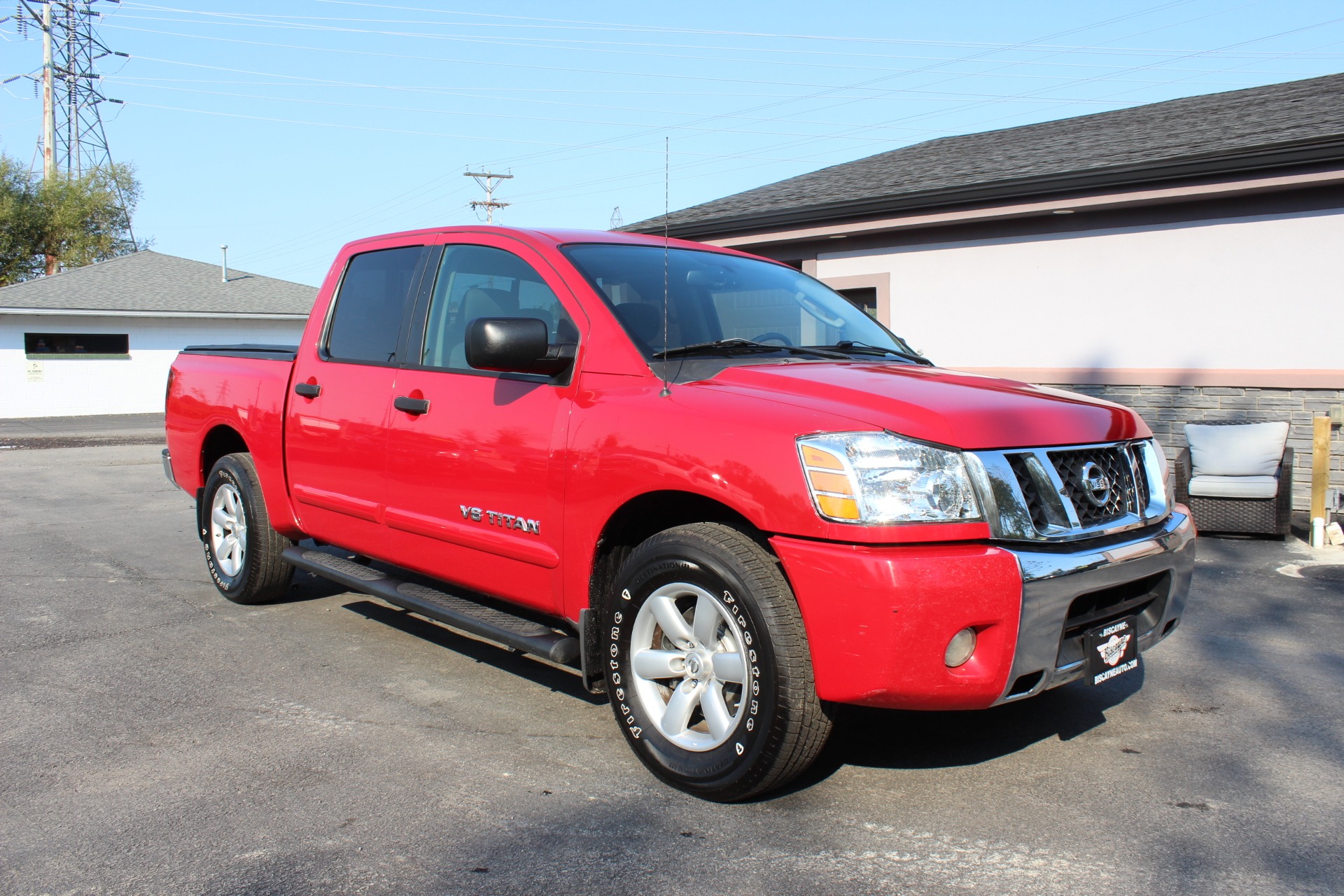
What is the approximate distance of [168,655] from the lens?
5.02 metres

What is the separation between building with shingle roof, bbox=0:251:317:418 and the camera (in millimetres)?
27094

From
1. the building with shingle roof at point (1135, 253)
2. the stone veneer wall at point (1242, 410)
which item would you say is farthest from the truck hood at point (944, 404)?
the building with shingle roof at point (1135, 253)

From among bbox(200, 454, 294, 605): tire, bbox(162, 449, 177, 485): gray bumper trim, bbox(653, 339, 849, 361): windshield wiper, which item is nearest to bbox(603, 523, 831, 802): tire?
bbox(653, 339, 849, 361): windshield wiper

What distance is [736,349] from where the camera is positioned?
399 cm

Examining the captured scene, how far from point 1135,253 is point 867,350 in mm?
6818

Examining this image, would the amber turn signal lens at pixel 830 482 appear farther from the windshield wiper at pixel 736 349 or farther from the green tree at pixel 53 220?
the green tree at pixel 53 220

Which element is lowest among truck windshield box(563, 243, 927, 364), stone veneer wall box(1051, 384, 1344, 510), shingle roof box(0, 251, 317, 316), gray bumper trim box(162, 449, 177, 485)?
gray bumper trim box(162, 449, 177, 485)

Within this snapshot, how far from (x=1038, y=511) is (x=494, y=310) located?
239cm

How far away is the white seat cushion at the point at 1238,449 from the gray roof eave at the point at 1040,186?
225cm

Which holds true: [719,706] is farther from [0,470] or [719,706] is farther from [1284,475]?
[0,470]

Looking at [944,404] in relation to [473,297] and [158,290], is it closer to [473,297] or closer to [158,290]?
[473,297]

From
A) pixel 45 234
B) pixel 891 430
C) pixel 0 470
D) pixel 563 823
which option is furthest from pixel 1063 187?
pixel 45 234

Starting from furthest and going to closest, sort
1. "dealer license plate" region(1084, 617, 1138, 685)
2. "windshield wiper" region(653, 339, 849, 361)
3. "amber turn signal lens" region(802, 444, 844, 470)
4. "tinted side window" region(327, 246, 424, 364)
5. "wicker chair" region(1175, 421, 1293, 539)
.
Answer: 1. "wicker chair" region(1175, 421, 1293, 539)
2. "tinted side window" region(327, 246, 424, 364)
3. "windshield wiper" region(653, 339, 849, 361)
4. "dealer license plate" region(1084, 617, 1138, 685)
5. "amber turn signal lens" region(802, 444, 844, 470)

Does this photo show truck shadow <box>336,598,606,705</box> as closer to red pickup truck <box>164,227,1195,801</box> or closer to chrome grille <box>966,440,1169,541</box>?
red pickup truck <box>164,227,1195,801</box>
